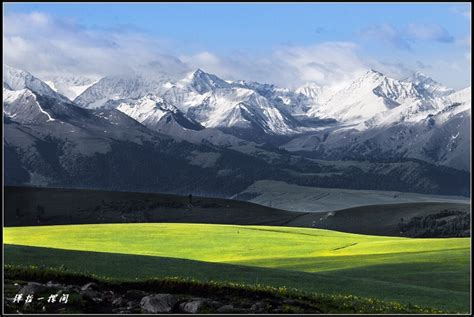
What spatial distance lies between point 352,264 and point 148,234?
2995 inches

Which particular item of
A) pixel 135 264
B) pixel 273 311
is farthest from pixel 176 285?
pixel 135 264

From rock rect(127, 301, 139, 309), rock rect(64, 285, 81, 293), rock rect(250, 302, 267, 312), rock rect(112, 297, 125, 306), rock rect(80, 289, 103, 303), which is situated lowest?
rock rect(250, 302, 267, 312)

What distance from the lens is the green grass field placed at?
60625 millimetres

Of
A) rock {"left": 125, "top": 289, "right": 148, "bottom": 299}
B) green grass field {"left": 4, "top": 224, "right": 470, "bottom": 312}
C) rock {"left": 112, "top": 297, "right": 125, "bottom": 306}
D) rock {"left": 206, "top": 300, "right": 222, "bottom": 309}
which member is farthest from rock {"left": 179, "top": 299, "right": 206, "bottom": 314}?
green grass field {"left": 4, "top": 224, "right": 470, "bottom": 312}

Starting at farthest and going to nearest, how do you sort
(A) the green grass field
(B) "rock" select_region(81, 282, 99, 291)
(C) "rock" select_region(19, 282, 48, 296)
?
(A) the green grass field
(B) "rock" select_region(81, 282, 99, 291)
(C) "rock" select_region(19, 282, 48, 296)

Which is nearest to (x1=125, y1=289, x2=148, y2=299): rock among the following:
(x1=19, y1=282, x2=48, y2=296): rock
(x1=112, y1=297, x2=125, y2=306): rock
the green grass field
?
(x1=112, y1=297, x2=125, y2=306): rock

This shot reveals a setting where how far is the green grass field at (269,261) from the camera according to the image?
60625 millimetres

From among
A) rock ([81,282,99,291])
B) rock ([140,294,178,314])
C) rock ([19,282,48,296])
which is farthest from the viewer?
rock ([81,282,99,291])

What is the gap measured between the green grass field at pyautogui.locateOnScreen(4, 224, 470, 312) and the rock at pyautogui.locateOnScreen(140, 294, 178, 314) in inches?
789

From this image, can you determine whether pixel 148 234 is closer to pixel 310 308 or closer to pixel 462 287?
pixel 462 287

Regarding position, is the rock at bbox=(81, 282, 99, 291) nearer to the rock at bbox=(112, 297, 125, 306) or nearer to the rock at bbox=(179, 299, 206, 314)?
the rock at bbox=(112, 297, 125, 306)

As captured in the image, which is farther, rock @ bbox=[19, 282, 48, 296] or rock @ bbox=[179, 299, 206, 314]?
rock @ bbox=[19, 282, 48, 296]

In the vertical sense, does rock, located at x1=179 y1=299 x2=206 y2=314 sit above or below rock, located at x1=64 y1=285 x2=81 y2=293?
below

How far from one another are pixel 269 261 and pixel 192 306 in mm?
62769
